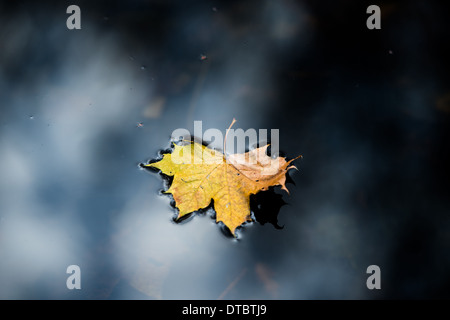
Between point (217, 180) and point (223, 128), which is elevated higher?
point (223, 128)

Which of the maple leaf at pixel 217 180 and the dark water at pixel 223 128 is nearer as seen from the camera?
the maple leaf at pixel 217 180

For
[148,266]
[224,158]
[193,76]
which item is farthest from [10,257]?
[193,76]

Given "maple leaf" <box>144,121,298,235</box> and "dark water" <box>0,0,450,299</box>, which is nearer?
"maple leaf" <box>144,121,298,235</box>

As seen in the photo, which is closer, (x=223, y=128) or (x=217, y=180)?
(x=217, y=180)
